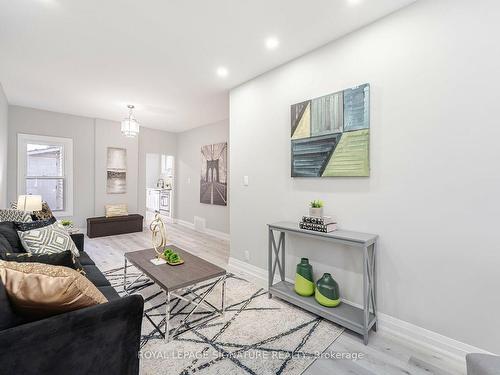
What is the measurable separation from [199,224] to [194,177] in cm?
123

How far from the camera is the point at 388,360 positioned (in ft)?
5.73

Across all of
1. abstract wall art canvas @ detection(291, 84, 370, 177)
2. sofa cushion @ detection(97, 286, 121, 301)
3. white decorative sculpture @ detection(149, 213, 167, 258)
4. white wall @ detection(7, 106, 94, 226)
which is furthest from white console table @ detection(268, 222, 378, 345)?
white wall @ detection(7, 106, 94, 226)

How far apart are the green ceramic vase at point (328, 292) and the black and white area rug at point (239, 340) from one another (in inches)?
6.8

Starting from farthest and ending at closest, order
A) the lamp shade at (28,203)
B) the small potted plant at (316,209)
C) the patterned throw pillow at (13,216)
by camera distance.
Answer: the lamp shade at (28,203)
the patterned throw pillow at (13,216)
the small potted plant at (316,209)

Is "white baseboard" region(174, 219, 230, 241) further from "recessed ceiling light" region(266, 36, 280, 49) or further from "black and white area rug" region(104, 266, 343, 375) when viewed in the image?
"recessed ceiling light" region(266, 36, 280, 49)

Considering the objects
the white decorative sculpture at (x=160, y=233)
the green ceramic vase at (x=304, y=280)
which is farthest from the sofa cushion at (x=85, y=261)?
the green ceramic vase at (x=304, y=280)

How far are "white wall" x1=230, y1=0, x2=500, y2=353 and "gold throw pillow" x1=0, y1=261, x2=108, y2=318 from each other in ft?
6.88

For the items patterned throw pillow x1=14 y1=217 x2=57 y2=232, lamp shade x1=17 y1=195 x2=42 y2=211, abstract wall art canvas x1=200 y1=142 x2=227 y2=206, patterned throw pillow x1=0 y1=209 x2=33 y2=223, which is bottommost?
patterned throw pillow x1=14 y1=217 x2=57 y2=232

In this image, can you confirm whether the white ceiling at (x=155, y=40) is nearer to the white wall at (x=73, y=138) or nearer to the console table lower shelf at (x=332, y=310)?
the white wall at (x=73, y=138)

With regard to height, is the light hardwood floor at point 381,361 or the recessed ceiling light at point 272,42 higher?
the recessed ceiling light at point 272,42

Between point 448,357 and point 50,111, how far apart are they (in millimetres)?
6954

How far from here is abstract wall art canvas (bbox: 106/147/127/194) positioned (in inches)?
226

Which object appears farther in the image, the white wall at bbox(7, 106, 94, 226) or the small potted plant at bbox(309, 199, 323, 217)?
the white wall at bbox(7, 106, 94, 226)

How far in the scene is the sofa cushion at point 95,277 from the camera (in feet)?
6.44
